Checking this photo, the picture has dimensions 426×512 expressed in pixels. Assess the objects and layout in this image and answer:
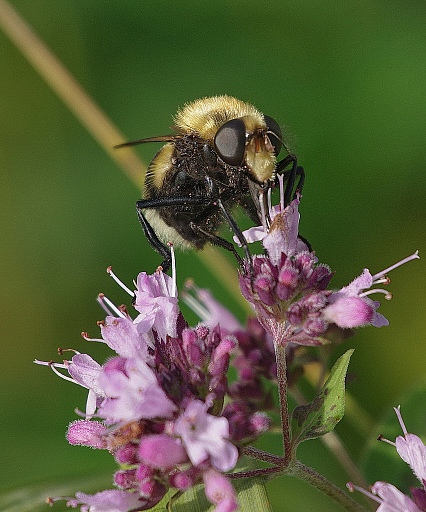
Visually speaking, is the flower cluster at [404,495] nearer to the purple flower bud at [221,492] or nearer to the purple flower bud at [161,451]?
the purple flower bud at [221,492]

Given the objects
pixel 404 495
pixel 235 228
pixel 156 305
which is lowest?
pixel 404 495

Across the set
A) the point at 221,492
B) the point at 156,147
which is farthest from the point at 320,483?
the point at 156,147

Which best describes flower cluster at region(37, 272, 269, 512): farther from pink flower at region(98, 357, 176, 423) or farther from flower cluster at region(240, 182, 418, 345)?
flower cluster at region(240, 182, 418, 345)

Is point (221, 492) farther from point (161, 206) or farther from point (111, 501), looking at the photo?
point (161, 206)

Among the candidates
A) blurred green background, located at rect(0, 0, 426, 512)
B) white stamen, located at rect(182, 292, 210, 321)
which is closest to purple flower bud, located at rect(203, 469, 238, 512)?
white stamen, located at rect(182, 292, 210, 321)

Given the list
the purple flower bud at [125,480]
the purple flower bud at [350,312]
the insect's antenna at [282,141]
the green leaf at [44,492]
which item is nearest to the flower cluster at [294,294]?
the purple flower bud at [350,312]

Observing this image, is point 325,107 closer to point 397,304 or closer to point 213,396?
point 397,304
